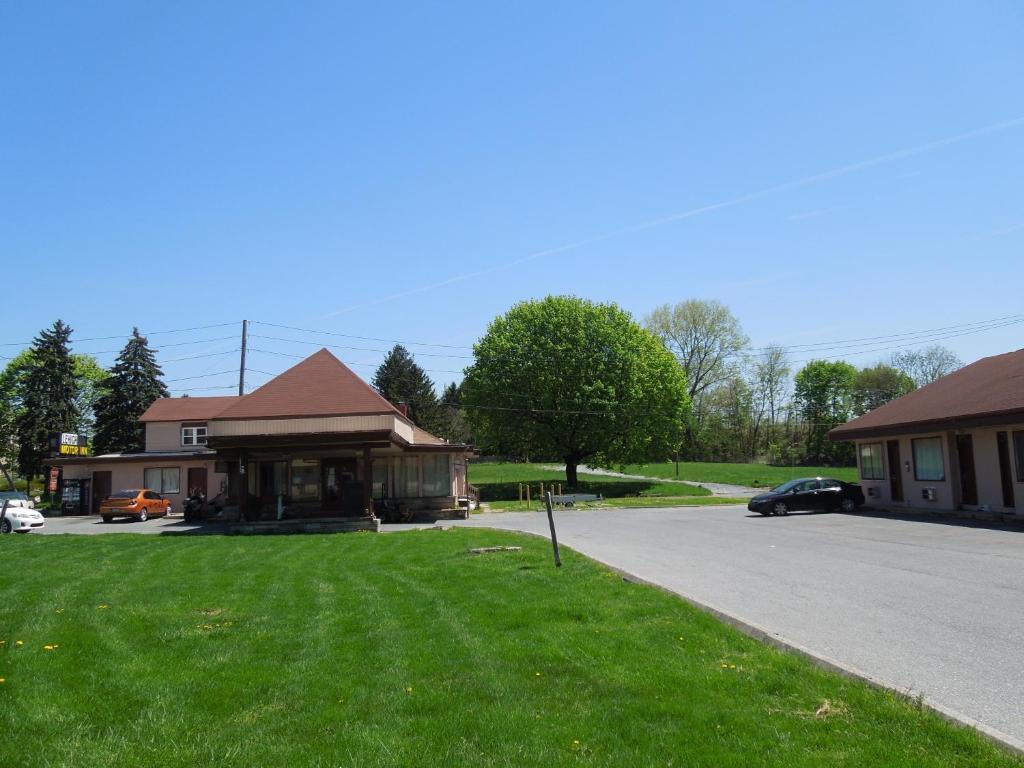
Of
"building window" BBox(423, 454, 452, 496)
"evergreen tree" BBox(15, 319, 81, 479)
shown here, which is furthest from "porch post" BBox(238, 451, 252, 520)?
"evergreen tree" BBox(15, 319, 81, 479)

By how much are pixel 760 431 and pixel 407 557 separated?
8773 cm

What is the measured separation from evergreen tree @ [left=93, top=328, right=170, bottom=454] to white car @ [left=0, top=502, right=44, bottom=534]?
96.1ft

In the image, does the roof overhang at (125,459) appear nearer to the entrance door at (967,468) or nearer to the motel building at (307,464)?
the motel building at (307,464)

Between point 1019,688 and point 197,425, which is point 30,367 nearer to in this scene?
point 197,425

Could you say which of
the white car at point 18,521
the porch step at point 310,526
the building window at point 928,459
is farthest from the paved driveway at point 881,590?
the white car at point 18,521

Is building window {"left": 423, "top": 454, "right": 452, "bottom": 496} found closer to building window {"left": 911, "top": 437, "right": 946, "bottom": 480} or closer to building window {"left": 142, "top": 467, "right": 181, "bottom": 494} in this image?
building window {"left": 142, "top": 467, "right": 181, "bottom": 494}

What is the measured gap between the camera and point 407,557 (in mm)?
16641

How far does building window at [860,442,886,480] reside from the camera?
3346 centimetres

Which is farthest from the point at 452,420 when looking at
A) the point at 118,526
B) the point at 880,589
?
the point at 880,589

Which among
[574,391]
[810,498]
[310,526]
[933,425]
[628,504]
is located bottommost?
[628,504]

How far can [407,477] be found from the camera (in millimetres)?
37500

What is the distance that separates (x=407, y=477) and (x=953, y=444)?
22653 mm

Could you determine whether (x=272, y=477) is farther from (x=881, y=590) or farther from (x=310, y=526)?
(x=881, y=590)

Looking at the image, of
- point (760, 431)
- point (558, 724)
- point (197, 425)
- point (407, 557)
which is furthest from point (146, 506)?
point (760, 431)
